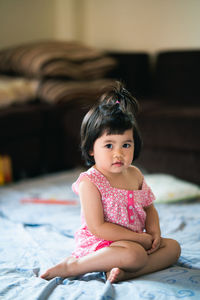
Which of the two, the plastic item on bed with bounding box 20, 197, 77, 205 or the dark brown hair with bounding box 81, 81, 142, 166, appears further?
the plastic item on bed with bounding box 20, 197, 77, 205

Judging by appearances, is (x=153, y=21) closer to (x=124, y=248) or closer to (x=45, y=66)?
(x=45, y=66)

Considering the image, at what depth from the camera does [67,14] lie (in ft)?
12.2

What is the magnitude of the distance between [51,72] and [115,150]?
1769mm

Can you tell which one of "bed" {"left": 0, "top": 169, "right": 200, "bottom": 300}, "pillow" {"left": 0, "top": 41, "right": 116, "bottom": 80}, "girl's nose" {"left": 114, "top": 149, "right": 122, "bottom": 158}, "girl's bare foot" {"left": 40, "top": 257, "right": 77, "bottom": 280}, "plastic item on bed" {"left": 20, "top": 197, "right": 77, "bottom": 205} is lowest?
"plastic item on bed" {"left": 20, "top": 197, "right": 77, "bottom": 205}

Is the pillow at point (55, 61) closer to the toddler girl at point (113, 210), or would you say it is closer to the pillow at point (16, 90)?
the pillow at point (16, 90)

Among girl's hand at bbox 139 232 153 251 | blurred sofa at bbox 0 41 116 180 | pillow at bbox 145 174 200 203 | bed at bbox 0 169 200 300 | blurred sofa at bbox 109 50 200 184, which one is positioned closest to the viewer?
bed at bbox 0 169 200 300

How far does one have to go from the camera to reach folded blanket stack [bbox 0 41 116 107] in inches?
112

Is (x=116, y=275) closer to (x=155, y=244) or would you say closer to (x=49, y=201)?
(x=155, y=244)

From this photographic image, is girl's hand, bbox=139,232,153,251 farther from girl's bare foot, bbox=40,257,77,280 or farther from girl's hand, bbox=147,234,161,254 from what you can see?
girl's bare foot, bbox=40,257,77,280

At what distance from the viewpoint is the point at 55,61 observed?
2.95 meters

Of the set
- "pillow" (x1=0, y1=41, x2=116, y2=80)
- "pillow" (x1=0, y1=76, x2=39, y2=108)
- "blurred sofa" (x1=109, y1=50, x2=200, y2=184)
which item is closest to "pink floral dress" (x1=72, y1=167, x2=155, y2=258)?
"blurred sofa" (x1=109, y1=50, x2=200, y2=184)

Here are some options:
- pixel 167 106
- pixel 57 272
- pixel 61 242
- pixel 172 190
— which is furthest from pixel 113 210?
pixel 167 106

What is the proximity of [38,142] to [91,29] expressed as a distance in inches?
58.9

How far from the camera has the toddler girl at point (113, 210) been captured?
1227mm
